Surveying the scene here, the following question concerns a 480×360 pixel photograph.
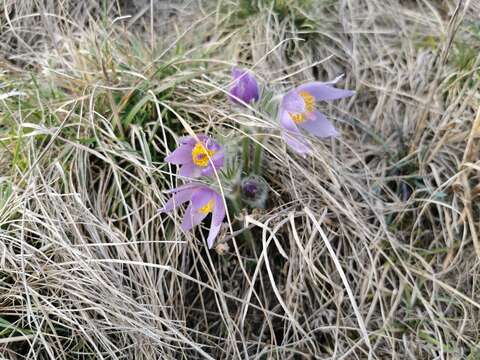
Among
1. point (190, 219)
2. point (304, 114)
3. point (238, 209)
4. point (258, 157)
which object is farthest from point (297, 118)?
point (190, 219)

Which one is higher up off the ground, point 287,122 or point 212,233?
point 287,122

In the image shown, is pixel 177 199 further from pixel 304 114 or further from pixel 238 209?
pixel 304 114

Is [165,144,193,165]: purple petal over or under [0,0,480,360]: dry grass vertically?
over

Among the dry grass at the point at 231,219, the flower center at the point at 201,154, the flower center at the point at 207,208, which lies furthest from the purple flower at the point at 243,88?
the flower center at the point at 207,208

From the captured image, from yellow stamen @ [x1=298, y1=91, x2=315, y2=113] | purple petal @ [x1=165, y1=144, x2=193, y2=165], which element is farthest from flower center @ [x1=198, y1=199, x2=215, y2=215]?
yellow stamen @ [x1=298, y1=91, x2=315, y2=113]

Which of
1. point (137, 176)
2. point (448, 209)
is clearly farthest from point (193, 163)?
point (448, 209)

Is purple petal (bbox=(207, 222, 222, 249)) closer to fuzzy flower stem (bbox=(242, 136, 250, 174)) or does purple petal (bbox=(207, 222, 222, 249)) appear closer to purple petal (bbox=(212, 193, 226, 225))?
purple petal (bbox=(212, 193, 226, 225))
